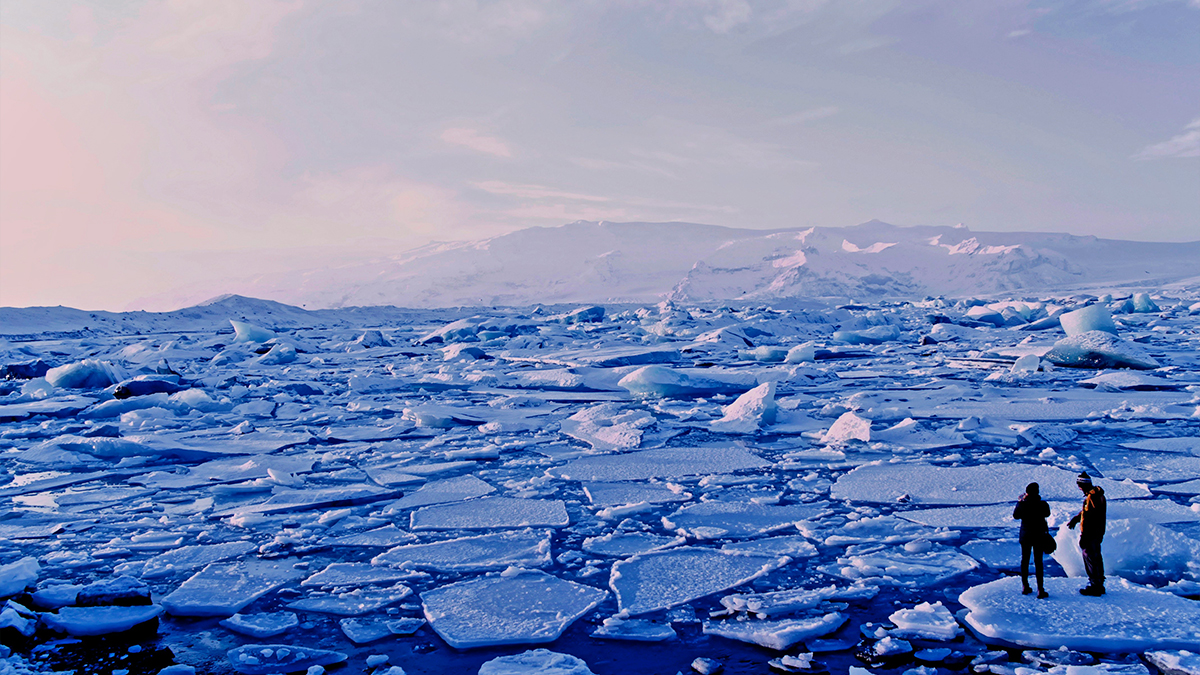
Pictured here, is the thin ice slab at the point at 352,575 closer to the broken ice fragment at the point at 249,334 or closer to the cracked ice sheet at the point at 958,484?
the cracked ice sheet at the point at 958,484

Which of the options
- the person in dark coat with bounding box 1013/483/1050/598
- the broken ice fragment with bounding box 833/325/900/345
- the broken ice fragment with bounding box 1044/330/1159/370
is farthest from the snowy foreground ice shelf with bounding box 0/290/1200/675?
the broken ice fragment with bounding box 833/325/900/345

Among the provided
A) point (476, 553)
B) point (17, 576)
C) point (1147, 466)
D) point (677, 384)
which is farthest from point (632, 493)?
point (677, 384)

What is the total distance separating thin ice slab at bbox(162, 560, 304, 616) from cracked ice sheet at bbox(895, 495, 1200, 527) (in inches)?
108

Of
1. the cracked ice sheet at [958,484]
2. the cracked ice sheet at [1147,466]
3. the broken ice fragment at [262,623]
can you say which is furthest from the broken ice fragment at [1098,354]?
the broken ice fragment at [262,623]

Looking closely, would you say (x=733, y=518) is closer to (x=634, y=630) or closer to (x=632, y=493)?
(x=632, y=493)

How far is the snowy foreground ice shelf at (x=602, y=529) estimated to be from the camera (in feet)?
7.91

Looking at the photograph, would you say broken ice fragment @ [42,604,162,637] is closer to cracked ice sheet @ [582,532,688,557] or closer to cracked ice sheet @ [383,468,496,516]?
cracked ice sheet @ [383,468,496,516]

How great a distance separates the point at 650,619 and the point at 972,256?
69.3 meters

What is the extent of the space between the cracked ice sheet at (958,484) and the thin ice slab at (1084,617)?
4.21ft

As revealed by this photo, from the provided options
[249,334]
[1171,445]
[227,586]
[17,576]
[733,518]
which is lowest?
[1171,445]

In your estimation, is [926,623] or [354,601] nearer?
[926,623]

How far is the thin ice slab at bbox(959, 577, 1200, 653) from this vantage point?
7.55 feet

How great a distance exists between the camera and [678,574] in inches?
120

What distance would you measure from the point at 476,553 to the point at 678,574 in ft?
2.87
